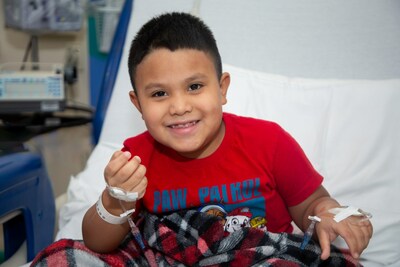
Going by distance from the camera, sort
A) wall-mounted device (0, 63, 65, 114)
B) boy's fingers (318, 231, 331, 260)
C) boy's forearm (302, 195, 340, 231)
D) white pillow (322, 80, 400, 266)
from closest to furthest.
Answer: boy's fingers (318, 231, 331, 260)
boy's forearm (302, 195, 340, 231)
white pillow (322, 80, 400, 266)
wall-mounted device (0, 63, 65, 114)

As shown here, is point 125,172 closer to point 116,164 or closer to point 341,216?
point 116,164

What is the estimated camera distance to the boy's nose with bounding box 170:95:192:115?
2.44ft

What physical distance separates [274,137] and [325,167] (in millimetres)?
230

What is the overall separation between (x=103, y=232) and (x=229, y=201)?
24cm

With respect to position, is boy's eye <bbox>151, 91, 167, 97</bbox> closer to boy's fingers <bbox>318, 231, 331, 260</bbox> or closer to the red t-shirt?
the red t-shirt

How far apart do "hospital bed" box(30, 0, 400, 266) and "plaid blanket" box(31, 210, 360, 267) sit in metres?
0.24

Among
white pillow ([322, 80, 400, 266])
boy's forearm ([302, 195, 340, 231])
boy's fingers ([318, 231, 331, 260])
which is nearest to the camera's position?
boy's fingers ([318, 231, 331, 260])

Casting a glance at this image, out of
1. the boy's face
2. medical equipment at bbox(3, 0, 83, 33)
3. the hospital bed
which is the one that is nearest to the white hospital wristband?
the boy's face

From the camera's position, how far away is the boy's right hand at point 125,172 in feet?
2.27

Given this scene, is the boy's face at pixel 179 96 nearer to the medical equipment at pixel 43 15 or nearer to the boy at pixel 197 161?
the boy at pixel 197 161

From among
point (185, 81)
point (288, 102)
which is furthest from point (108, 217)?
point (288, 102)

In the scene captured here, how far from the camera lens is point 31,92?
6.73 ft

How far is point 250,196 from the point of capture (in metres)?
0.85

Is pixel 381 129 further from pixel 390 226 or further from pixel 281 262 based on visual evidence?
pixel 281 262
